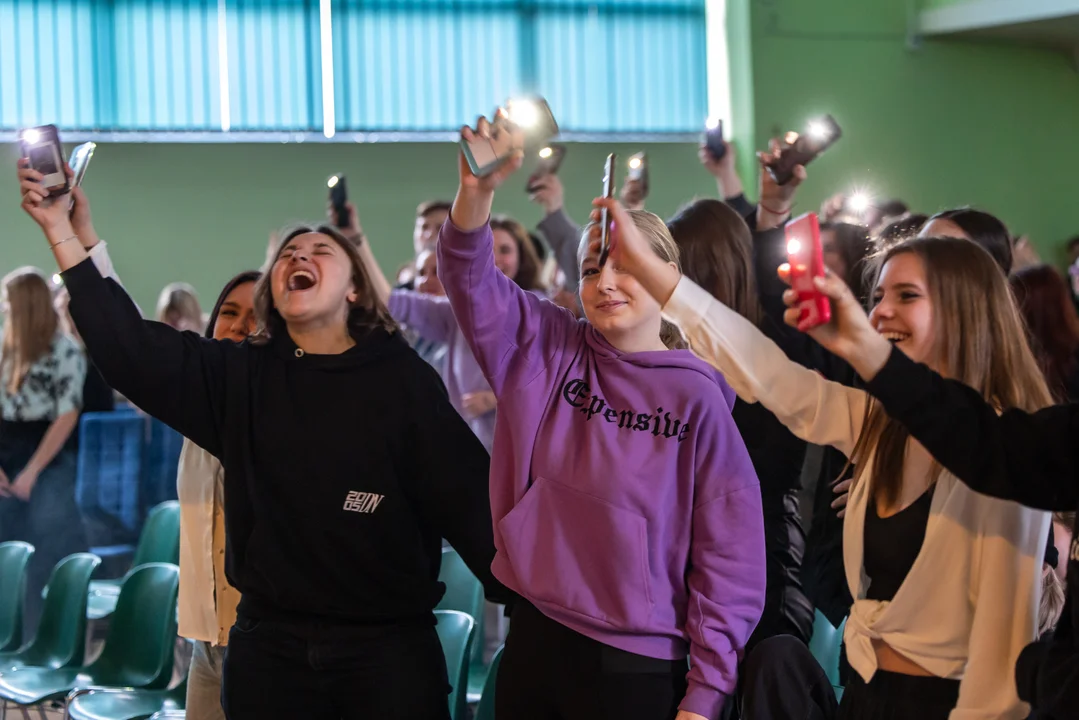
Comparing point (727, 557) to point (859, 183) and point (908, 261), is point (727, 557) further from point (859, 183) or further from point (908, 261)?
point (859, 183)

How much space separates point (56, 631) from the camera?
3871 mm

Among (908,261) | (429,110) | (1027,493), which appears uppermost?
(429,110)

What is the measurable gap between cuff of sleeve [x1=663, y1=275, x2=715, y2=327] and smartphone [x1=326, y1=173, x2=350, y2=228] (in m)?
2.05

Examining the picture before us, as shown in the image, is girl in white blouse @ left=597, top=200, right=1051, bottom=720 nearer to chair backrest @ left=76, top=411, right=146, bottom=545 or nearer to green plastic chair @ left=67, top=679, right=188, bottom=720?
green plastic chair @ left=67, top=679, right=188, bottom=720

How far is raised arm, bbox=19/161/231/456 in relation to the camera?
7.27 feet

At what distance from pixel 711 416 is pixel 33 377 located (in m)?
4.24

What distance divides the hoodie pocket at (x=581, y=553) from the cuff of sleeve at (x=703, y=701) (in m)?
0.15

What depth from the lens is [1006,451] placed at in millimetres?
1569

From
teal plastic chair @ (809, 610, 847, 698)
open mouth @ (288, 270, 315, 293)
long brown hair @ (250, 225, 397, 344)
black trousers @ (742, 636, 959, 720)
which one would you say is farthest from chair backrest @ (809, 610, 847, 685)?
open mouth @ (288, 270, 315, 293)

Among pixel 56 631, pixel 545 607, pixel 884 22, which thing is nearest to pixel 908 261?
pixel 545 607

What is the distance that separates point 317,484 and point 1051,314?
240 cm

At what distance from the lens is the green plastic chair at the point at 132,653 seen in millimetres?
3490

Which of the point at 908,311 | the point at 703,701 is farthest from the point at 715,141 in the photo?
the point at 703,701

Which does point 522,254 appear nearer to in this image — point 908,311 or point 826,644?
point 826,644
